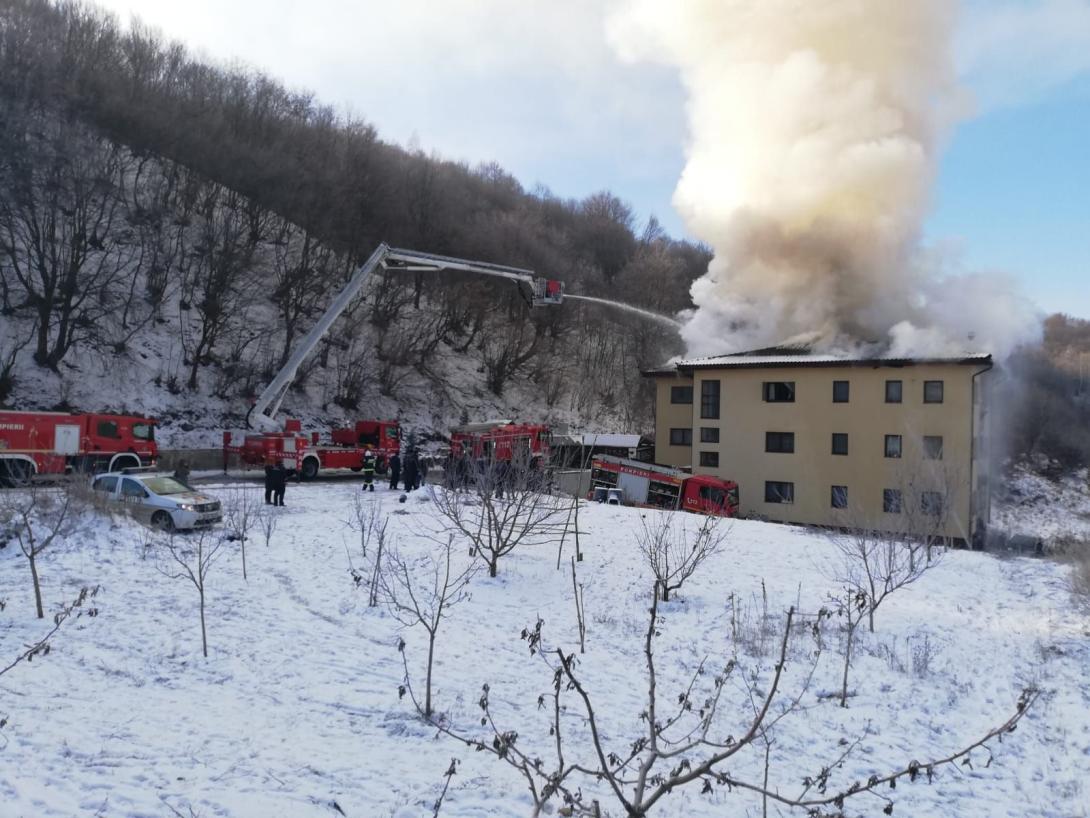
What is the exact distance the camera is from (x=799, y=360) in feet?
115

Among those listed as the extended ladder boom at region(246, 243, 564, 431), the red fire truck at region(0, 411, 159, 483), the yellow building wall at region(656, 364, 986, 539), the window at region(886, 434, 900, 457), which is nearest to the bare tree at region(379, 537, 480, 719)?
the red fire truck at region(0, 411, 159, 483)

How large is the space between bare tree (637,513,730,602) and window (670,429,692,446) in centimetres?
1904

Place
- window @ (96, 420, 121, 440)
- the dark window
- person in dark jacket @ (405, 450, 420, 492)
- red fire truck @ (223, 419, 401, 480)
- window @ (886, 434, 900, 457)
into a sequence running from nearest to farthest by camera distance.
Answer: the dark window < window @ (96, 420, 121, 440) < person in dark jacket @ (405, 450, 420, 492) < red fire truck @ (223, 419, 401, 480) < window @ (886, 434, 900, 457)

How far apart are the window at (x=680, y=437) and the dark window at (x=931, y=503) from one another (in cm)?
1691

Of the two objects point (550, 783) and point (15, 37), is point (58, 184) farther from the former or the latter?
point (550, 783)

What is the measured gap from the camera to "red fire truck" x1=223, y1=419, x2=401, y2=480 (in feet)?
99.6

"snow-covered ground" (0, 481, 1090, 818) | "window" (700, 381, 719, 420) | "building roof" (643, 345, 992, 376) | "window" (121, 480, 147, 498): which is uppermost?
"building roof" (643, 345, 992, 376)

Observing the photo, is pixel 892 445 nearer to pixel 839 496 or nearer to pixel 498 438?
pixel 839 496

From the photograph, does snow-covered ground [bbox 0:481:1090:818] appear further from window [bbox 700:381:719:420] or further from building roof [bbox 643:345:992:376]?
window [bbox 700:381:719:420]

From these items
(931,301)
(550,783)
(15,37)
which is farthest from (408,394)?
(550,783)

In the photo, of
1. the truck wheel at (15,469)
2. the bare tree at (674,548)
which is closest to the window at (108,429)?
the truck wheel at (15,469)

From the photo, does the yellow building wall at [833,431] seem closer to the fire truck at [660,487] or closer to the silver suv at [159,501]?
the fire truck at [660,487]

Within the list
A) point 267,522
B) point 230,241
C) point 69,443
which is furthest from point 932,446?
point 230,241

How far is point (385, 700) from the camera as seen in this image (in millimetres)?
9531
